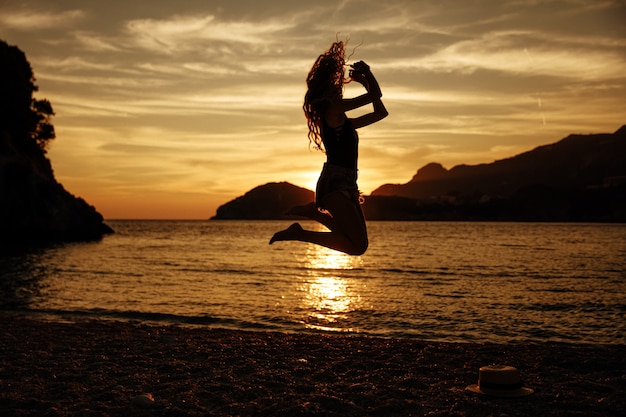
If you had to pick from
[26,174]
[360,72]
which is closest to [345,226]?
[360,72]

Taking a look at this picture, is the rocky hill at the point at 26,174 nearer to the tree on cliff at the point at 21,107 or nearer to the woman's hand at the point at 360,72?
the tree on cliff at the point at 21,107

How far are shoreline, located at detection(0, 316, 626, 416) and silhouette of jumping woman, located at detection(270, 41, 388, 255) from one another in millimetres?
2350

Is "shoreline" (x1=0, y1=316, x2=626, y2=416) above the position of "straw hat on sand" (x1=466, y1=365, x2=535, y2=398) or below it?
below

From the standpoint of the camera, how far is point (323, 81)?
20.9ft

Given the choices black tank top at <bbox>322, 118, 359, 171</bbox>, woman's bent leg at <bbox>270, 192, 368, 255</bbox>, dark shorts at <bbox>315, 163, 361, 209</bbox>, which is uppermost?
black tank top at <bbox>322, 118, 359, 171</bbox>

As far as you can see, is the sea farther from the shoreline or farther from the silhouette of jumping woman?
the silhouette of jumping woman

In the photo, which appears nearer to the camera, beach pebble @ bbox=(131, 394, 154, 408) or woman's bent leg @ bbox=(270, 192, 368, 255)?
woman's bent leg @ bbox=(270, 192, 368, 255)

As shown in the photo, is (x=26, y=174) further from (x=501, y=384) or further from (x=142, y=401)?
(x=501, y=384)

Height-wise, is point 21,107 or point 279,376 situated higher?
point 21,107

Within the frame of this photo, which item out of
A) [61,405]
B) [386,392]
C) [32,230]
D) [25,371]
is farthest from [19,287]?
[32,230]

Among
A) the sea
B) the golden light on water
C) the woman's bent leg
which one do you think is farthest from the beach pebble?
the golden light on water

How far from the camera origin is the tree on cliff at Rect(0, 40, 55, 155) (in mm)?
63344

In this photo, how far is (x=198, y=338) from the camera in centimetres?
1216

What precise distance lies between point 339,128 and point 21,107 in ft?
227
